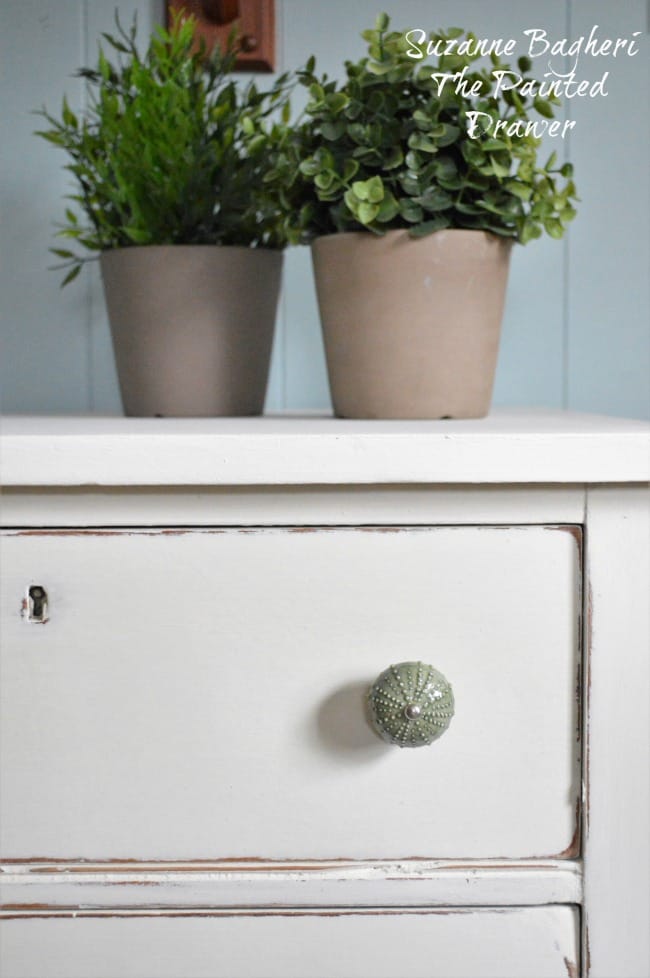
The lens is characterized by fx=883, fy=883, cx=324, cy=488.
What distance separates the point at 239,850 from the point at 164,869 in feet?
0.14

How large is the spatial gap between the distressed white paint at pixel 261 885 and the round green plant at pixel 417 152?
0.42 m

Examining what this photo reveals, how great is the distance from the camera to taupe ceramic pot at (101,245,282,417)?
0.68 metres

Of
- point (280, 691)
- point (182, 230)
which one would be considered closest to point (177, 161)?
point (182, 230)

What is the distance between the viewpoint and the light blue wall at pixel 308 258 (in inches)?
35.5

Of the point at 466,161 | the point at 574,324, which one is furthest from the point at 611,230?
the point at 466,161

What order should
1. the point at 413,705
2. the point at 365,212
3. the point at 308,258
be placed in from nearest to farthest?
the point at 413,705 < the point at 365,212 < the point at 308,258

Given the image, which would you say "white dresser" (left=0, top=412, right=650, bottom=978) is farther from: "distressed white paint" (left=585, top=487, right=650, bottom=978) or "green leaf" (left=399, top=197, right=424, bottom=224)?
"green leaf" (left=399, top=197, right=424, bottom=224)

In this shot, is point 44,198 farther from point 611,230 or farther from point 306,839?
point 306,839

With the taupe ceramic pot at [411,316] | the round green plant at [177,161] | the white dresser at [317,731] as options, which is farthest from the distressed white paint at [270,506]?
the round green plant at [177,161]

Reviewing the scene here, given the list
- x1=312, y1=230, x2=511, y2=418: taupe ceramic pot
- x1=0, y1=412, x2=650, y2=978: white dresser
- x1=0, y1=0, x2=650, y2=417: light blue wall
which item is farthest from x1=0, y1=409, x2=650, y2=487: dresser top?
x1=0, y1=0, x2=650, y2=417: light blue wall

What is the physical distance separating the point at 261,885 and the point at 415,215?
1.47ft

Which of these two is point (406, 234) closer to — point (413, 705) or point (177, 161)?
point (177, 161)

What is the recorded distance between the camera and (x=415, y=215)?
2.06 feet

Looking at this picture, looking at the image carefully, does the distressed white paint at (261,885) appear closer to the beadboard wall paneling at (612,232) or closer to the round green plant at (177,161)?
the round green plant at (177,161)
